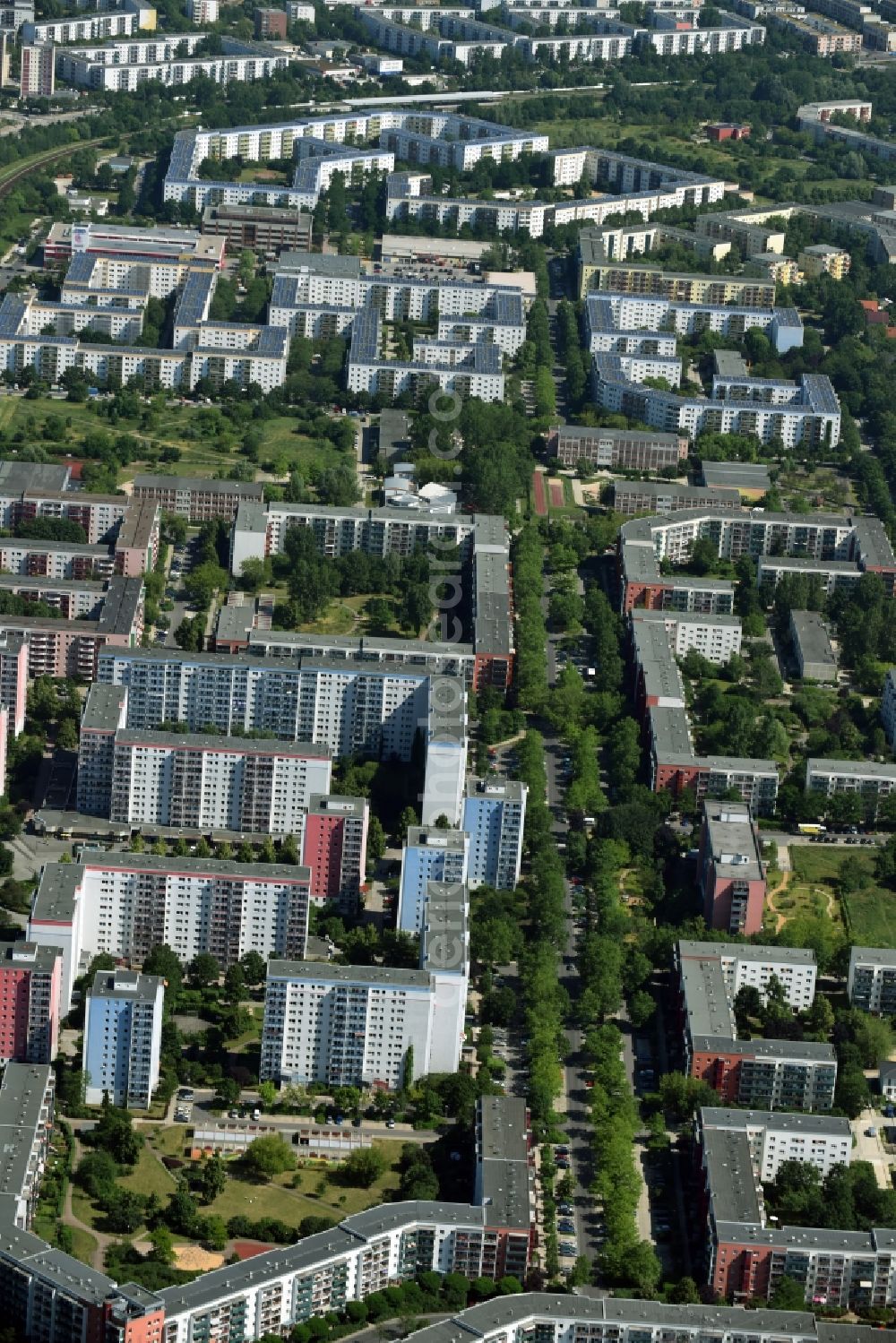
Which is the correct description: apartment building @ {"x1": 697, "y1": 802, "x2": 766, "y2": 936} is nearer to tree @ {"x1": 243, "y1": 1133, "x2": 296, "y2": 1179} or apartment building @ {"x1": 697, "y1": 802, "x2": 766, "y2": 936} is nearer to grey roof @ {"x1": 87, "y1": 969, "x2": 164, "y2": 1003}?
tree @ {"x1": 243, "y1": 1133, "x2": 296, "y2": 1179}

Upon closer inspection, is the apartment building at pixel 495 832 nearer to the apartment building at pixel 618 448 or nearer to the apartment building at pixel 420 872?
the apartment building at pixel 420 872

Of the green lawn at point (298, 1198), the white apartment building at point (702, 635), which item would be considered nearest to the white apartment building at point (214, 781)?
the green lawn at point (298, 1198)

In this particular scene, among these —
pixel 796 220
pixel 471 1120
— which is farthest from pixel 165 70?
pixel 471 1120

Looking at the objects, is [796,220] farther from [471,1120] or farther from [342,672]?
[471,1120]

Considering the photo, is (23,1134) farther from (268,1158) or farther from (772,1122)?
(772,1122)

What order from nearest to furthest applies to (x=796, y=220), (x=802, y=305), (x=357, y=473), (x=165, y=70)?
(x=357, y=473), (x=802, y=305), (x=796, y=220), (x=165, y=70)
